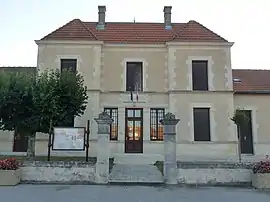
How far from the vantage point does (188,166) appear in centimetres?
1041

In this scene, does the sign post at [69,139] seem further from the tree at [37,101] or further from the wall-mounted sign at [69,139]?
the tree at [37,101]

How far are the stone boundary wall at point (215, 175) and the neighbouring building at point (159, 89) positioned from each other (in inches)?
272

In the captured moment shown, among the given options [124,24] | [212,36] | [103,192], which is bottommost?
[103,192]

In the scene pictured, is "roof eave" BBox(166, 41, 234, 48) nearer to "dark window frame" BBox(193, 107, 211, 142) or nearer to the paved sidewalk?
"dark window frame" BBox(193, 107, 211, 142)

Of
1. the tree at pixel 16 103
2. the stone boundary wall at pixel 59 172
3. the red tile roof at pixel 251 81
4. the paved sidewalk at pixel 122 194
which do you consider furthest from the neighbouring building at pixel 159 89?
the paved sidewalk at pixel 122 194

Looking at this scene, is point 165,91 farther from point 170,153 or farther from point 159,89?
point 170,153

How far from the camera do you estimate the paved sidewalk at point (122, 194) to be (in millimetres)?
8030

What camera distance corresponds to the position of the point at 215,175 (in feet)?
33.7

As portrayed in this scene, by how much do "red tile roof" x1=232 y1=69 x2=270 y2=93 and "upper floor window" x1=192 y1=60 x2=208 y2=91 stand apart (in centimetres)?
242

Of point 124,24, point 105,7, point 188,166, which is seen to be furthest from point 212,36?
point 188,166

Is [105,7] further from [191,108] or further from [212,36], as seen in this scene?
[191,108]

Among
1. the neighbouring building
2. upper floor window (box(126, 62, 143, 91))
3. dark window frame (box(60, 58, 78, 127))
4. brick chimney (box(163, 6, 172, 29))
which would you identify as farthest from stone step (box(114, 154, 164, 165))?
brick chimney (box(163, 6, 172, 29))

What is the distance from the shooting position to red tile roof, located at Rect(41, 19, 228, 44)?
739 inches

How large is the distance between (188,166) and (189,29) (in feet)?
38.1
